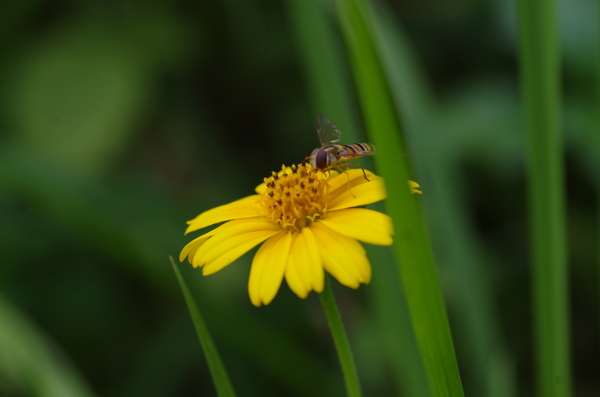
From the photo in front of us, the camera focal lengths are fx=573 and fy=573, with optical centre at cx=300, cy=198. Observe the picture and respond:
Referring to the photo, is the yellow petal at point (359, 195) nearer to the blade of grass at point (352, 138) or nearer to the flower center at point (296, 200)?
the flower center at point (296, 200)

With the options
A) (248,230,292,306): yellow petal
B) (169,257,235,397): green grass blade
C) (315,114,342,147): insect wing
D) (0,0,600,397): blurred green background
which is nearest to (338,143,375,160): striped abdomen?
(315,114,342,147): insect wing

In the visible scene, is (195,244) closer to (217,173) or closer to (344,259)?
(344,259)

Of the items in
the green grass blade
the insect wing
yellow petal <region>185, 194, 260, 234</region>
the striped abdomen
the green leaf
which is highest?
the insect wing

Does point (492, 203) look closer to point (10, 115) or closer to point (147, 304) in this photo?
point (147, 304)

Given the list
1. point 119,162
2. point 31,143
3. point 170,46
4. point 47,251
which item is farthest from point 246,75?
point 47,251

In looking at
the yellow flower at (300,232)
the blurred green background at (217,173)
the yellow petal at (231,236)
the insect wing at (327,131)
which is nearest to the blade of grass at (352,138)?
the blurred green background at (217,173)

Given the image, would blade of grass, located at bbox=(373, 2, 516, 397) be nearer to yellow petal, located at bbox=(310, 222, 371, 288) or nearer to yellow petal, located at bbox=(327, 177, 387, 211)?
yellow petal, located at bbox=(327, 177, 387, 211)
